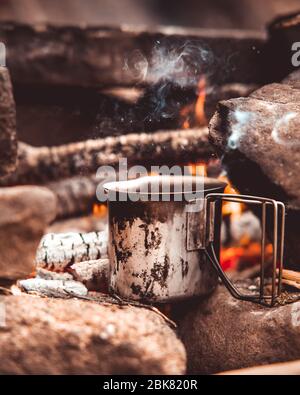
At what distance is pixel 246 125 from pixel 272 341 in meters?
1.15

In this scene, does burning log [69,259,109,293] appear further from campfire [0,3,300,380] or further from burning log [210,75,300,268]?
burning log [210,75,300,268]

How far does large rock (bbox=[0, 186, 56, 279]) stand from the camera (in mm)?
4855

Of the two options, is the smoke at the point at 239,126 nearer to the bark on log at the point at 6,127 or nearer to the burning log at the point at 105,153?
the bark on log at the point at 6,127

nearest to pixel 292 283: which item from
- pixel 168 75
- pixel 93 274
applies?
pixel 93 274

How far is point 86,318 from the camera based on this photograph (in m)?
2.42

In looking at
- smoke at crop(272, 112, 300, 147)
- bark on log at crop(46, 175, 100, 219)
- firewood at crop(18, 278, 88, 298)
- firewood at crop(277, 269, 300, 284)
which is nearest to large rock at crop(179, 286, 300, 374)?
firewood at crop(277, 269, 300, 284)

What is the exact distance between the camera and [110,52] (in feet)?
17.9

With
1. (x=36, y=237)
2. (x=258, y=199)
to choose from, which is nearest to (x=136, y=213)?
(x=258, y=199)

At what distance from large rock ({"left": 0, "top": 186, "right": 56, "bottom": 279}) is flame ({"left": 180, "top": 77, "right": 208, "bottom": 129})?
148 centimetres

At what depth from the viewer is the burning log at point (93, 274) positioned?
3.26m

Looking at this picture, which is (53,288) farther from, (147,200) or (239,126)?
(239,126)

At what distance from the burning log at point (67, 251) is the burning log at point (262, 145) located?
1151mm
